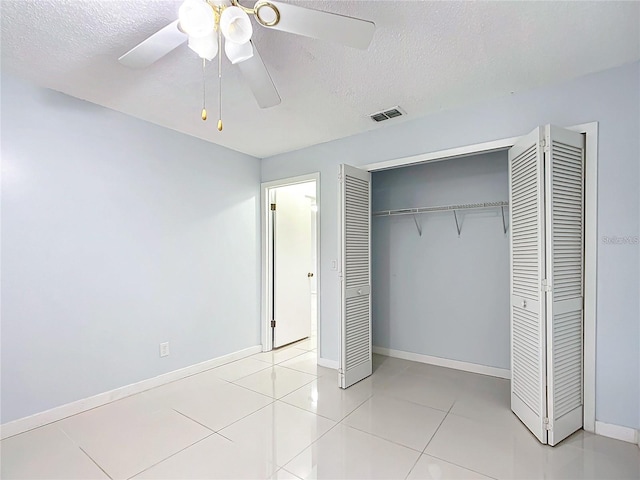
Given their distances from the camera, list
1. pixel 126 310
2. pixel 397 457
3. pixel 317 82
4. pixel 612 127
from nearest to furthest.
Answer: pixel 397 457
pixel 612 127
pixel 317 82
pixel 126 310

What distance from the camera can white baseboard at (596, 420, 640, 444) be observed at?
2.16 meters

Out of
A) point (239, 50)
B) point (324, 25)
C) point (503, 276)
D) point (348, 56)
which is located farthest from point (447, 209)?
point (239, 50)

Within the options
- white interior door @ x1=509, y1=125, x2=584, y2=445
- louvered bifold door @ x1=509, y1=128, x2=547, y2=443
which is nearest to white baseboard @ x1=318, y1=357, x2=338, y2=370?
louvered bifold door @ x1=509, y1=128, x2=547, y2=443

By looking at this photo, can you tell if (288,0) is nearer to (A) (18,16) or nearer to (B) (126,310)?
(A) (18,16)

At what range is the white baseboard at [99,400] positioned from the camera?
2320mm

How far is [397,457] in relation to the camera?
6.75 feet

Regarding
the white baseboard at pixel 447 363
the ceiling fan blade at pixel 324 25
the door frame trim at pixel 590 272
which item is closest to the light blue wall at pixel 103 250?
the white baseboard at pixel 447 363

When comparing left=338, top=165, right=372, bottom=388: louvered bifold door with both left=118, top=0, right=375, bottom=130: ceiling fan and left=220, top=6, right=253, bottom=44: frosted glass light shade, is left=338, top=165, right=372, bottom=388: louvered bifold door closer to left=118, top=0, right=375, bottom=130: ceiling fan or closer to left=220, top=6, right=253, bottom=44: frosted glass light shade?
left=118, top=0, right=375, bottom=130: ceiling fan

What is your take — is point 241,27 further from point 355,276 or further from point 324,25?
point 355,276

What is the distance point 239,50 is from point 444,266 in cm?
305

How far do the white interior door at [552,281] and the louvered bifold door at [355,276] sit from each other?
1390mm

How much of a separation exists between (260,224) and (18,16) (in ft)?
9.35

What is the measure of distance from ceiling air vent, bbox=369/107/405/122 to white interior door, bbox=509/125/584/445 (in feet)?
3.45

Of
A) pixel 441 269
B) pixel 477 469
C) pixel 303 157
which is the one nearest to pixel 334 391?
pixel 477 469
